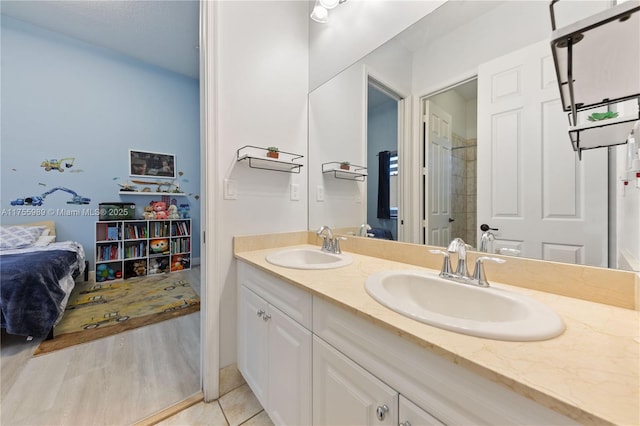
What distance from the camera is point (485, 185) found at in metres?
0.98

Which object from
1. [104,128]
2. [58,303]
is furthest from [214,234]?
[104,128]

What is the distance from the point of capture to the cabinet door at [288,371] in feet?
2.82

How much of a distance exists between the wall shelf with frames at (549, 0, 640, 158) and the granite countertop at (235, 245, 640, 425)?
1.59 feet

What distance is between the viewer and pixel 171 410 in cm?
123

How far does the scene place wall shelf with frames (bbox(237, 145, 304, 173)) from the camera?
1.42 m

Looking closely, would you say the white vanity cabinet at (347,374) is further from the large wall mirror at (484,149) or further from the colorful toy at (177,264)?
the colorful toy at (177,264)

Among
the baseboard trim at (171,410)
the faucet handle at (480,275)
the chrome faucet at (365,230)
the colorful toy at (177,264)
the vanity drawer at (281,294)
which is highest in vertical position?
the chrome faucet at (365,230)

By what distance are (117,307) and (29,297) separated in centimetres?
76

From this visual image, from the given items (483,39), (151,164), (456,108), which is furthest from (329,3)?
(151,164)

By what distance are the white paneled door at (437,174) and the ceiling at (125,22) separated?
107 inches

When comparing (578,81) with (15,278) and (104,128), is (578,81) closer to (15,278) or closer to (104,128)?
(15,278)

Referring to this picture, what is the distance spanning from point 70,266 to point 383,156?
3172 mm

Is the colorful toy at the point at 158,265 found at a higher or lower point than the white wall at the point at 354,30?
lower

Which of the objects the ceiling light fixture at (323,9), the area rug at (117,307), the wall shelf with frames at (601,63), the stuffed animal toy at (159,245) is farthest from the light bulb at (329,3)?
the stuffed animal toy at (159,245)
